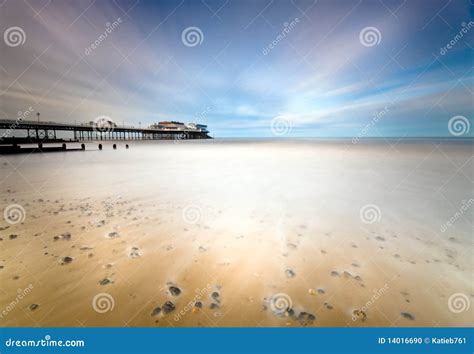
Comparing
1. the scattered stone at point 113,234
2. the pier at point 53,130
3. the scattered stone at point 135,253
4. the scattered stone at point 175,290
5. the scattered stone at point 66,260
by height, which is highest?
the pier at point 53,130

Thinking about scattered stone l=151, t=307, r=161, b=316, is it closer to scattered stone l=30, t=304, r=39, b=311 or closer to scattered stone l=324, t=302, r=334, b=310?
scattered stone l=30, t=304, r=39, b=311

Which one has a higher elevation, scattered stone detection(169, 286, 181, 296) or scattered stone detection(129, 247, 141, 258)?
scattered stone detection(129, 247, 141, 258)

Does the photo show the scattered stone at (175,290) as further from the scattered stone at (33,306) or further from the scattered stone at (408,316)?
the scattered stone at (408,316)

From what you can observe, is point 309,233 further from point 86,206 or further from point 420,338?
point 86,206

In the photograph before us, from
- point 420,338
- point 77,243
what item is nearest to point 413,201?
point 420,338

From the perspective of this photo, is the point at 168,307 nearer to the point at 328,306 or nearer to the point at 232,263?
the point at 232,263

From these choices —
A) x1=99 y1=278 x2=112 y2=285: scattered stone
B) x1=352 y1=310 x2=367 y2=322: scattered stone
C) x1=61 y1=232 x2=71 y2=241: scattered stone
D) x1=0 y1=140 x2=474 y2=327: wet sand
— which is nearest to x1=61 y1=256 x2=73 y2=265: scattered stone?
x1=0 y1=140 x2=474 y2=327: wet sand

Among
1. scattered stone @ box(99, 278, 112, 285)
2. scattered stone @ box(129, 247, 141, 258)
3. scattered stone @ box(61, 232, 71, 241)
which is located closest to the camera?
scattered stone @ box(99, 278, 112, 285)

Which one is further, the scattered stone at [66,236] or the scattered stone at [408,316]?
the scattered stone at [66,236]

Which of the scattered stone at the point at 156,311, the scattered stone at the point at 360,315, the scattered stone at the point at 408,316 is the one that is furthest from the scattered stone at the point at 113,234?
the scattered stone at the point at 408,316

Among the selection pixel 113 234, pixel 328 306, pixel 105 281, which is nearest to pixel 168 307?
pixel 105 281

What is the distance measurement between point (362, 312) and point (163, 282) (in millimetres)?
2456

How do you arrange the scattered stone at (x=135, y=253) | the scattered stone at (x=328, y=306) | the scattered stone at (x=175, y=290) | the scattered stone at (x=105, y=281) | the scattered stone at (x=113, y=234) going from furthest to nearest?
1. the scattered stone at (x=113, y=234)
2. the scattered stone at (x=135, y=253)
3. the scattered stone at (x=105, y=281)
4. the scattered stone at (x=175, y=290)
5. the scattered stone at (x=328, y=306)

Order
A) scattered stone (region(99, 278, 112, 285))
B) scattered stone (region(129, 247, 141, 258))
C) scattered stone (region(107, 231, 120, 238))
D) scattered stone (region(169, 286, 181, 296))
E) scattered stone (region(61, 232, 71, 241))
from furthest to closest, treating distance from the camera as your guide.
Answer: scattered stone (region(107, 231, 120, 238)) → scattered stone (region(61, 232, 71, 241)) → scattered stone (region(129, 247, 141, 258)) → scattered stone (region(99, 278, 112, 285)) → scattered stone (region(169, 286, 181, 296))
